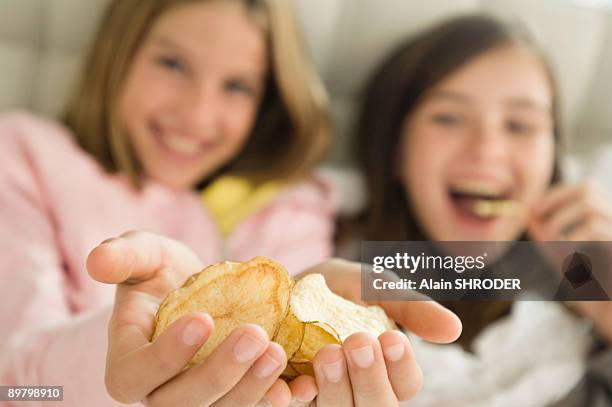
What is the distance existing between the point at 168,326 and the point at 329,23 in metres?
0.53

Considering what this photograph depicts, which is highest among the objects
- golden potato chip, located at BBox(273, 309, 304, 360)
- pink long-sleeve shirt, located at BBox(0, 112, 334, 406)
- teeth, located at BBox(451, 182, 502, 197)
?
golden potato chip, located at BBox(273, 309, 304, 360)

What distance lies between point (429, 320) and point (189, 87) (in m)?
0.37

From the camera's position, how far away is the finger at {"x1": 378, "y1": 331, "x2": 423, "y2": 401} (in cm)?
24

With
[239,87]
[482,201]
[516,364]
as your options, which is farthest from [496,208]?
[239,87]

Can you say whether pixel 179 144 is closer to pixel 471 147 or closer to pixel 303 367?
pixel 471 147

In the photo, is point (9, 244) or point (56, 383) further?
point (9, 244)

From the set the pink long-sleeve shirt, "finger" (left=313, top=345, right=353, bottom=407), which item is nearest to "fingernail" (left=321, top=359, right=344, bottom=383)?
"finger" (left=313, top=345, right=353, bottom=407)

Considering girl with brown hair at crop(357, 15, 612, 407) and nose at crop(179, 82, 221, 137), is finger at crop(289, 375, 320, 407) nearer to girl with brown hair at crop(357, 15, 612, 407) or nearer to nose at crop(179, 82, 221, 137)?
girl with brown hair at crop(357, 15, 612, 407)

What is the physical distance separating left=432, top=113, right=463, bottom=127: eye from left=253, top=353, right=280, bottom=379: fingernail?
39cm

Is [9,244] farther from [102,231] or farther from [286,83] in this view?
[286,83]

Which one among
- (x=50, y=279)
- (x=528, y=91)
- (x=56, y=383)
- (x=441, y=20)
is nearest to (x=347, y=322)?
(x=56, y=383)

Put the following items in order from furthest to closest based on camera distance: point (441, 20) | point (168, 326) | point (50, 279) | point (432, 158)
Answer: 1. point (441, 20)
2. point (432, 158)
3. point (50, 279)
4. point (168, 326)

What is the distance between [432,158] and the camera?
57 centimetres

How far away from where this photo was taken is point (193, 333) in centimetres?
22
